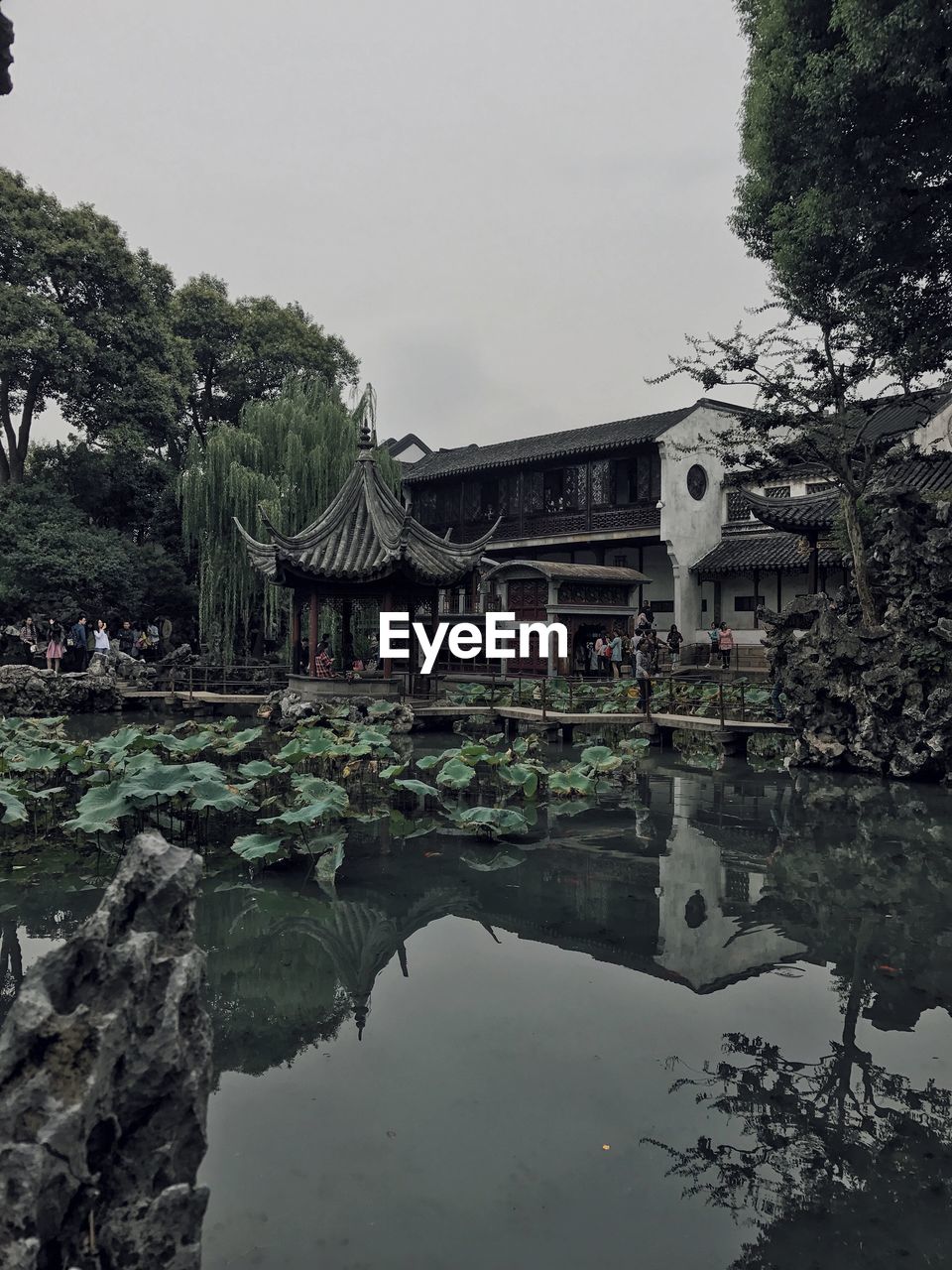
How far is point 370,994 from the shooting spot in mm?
4344

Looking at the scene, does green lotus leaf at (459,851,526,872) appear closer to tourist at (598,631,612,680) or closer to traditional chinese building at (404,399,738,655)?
tourist at (598,631,612,680)

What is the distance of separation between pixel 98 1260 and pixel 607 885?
4605 millimetres

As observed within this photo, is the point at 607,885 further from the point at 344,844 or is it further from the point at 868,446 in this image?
the point at 868,446

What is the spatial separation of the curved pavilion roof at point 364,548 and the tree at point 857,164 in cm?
673

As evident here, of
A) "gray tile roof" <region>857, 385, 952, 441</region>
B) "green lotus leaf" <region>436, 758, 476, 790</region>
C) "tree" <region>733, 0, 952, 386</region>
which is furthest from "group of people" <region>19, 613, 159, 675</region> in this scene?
"gray tile roof" <region>857, 385, 952, 441</region>

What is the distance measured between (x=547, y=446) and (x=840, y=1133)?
22895 mm

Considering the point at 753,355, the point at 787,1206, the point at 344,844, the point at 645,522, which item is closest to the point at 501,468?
the point at 645,522

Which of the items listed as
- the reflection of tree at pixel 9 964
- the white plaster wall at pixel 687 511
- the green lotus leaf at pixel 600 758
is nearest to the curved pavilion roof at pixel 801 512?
the white plaster wall at pixel 687 511

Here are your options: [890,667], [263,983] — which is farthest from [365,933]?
[890,667]

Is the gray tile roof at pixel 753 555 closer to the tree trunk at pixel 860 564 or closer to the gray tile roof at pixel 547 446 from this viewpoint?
the gray tile roof at pixel 547 446

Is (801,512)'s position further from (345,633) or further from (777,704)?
(345,633)

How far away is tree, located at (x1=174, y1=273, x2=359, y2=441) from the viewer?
1062 inches

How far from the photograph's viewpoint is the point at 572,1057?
368 centimetres

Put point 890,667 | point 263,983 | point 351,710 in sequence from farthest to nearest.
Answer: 1. point 351,710
2. point 890,667
3. point 263,983
